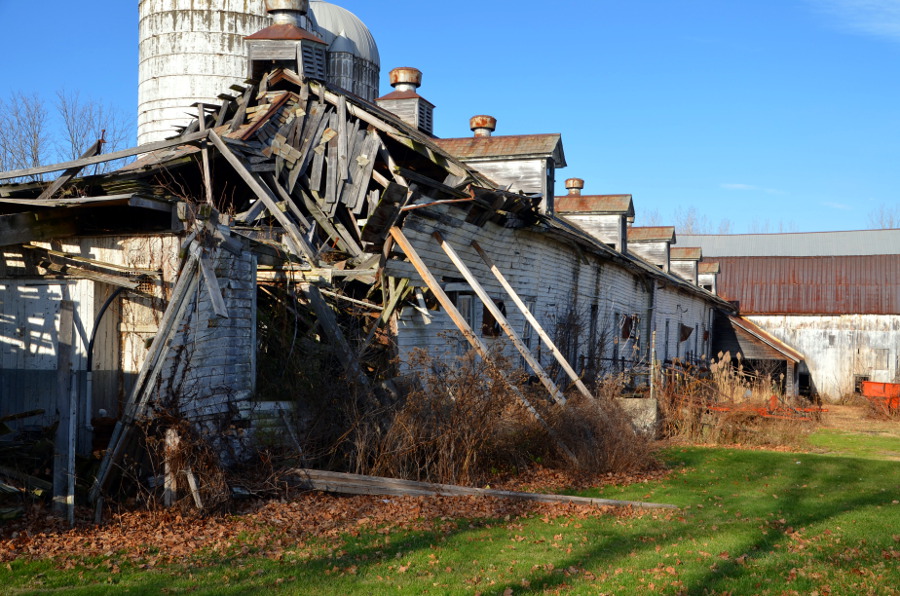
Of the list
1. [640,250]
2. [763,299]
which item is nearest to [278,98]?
[640,250]

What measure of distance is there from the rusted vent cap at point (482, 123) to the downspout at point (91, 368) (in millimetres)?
13958

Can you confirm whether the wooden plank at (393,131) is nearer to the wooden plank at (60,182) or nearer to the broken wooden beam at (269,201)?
the broken wooden beam at (269,201)

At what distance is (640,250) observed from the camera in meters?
32.1

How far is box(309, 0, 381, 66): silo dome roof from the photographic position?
29516 mm

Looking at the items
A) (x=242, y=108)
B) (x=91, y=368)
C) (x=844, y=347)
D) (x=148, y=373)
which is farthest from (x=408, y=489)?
(x=844, y=347)

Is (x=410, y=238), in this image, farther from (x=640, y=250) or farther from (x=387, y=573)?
(x=640, y=250)

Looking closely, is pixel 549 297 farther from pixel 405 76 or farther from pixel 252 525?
pixel 252 525

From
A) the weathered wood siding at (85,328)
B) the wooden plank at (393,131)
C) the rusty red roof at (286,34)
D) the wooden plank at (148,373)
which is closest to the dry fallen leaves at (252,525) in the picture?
the wooden plank at (148,373)

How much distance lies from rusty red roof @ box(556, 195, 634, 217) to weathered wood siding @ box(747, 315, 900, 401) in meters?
17.1

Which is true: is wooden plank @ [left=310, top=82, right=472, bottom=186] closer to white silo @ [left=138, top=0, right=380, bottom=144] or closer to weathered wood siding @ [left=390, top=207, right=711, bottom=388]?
weathered wood siding @ [left=390, top=207, right=711, bottom=388]

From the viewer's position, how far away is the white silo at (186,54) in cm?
2344

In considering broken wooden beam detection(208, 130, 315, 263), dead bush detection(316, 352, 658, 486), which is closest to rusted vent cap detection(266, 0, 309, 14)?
broken wooden beam detection(208, 130, 315, 263)

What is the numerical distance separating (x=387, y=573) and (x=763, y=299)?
36.0 meters

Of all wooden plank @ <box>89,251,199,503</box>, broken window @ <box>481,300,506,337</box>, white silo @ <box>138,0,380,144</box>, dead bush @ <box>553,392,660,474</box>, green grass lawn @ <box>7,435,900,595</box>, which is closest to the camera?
green grass lawn @ <box>7,435,900,595</box>
